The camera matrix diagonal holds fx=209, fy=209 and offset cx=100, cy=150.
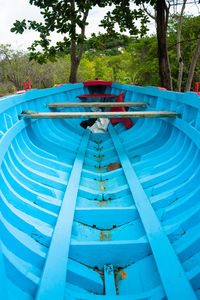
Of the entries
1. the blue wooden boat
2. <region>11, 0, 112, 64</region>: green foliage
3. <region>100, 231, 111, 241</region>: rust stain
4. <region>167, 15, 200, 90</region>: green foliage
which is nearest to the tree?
<region>11, 0, 112, 64</region>: green foliage

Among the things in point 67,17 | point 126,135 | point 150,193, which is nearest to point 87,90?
point 67,17

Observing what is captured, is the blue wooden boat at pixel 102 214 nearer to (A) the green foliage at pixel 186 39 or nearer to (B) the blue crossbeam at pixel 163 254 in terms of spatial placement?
(B) the blue crossbeam at pixel 163 254

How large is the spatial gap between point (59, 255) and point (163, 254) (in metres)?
0.67

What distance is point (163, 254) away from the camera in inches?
53.3

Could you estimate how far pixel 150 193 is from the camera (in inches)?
81.7

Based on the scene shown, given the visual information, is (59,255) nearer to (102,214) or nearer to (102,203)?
(102,214)

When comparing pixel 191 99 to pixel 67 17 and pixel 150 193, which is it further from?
pixel 67 17

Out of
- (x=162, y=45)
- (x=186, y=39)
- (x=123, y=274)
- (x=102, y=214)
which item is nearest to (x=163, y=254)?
(x=123, y=274)

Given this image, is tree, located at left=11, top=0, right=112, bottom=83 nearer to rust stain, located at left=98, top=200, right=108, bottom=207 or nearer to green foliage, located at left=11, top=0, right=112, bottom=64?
green foliage, located at left=11, top=0, right=112, bottom=64

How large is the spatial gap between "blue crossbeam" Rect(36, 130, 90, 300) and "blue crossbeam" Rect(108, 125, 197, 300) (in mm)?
572

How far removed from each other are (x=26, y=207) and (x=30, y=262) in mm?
516

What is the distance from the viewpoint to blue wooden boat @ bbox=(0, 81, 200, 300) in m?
1.23

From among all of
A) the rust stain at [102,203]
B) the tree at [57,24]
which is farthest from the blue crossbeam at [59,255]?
the tree at [57,24]

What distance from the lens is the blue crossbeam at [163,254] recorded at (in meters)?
1.14
